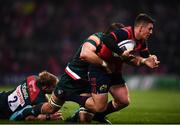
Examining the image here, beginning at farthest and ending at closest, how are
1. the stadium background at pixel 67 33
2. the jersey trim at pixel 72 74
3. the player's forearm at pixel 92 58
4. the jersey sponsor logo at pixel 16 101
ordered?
the stadium background at pixel 67 33 → the jersey sponsor logo at pixel 16 101 → the jersey trim at pixel 72 74 → the player's forearm at pixel 92 58

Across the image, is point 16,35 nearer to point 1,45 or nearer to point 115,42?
point 1,45

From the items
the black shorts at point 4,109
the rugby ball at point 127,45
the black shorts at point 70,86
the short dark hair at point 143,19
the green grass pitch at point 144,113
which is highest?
the short dark hair at point 143,19

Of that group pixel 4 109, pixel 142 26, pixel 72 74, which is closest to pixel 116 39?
pixel 142 26

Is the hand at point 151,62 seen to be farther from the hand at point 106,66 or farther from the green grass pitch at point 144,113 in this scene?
Result: the green grass pitch at point 144,113

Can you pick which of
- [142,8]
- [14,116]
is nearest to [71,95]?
[14,116]

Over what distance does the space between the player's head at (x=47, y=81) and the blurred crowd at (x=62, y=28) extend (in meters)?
17.0

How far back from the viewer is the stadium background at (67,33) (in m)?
27.5

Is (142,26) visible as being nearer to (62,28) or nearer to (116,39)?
(116,39)

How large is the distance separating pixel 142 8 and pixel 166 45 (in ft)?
9.59

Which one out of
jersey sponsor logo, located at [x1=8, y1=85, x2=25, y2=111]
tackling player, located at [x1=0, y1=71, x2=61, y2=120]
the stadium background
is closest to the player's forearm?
tackling player, located at [x1=0, y1=71, x2=61, y2=120]

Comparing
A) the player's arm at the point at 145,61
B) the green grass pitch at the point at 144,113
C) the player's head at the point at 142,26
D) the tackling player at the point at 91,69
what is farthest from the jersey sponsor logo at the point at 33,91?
the player's head at the point at 142,26

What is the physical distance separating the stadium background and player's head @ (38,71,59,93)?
16698mm

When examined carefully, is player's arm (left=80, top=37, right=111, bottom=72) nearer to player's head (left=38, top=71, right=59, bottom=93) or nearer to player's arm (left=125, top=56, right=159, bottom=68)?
player's arm (left=125, top=56, right=159, bottom=68)

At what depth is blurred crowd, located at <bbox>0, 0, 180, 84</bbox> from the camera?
91.1 ft
